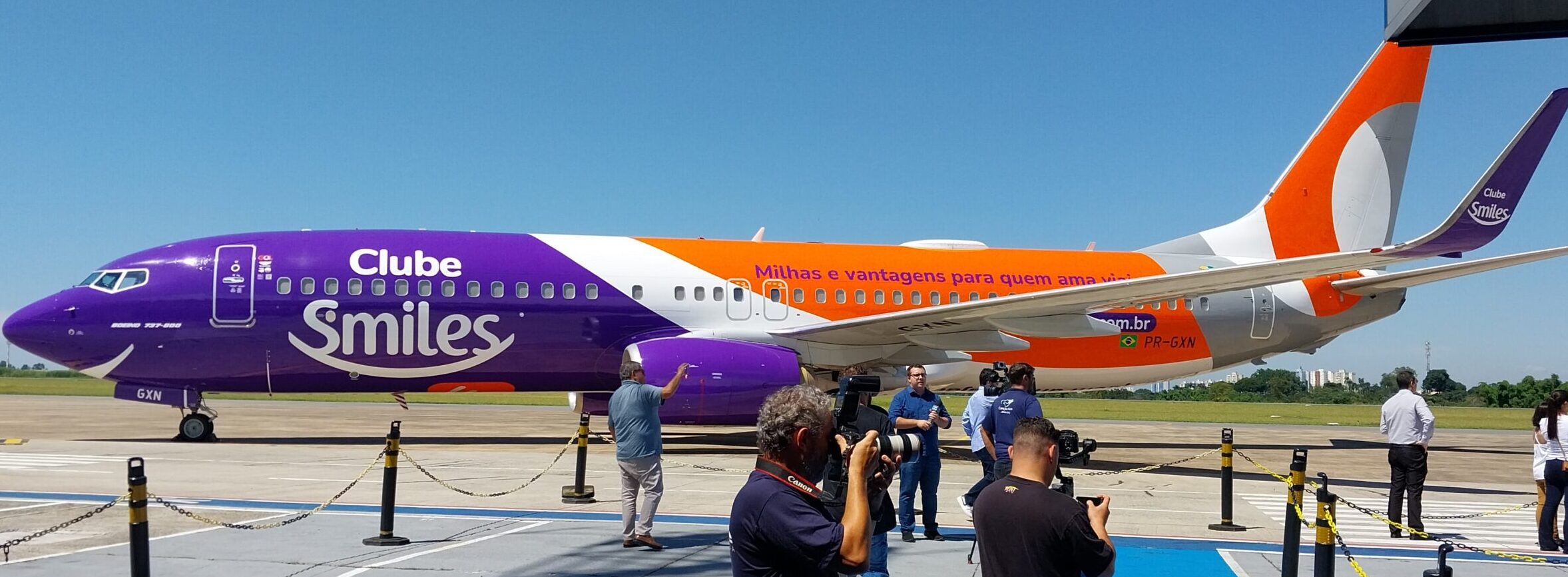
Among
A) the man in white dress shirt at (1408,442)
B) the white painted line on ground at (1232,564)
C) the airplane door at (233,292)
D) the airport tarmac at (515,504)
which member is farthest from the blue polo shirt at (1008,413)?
the airplane door at (233,292)

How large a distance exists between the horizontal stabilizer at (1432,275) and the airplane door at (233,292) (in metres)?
18.0

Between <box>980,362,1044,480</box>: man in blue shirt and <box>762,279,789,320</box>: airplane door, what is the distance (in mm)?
9839

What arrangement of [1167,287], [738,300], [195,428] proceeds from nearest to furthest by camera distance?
[1167,287] < [195,428] < [738,300]

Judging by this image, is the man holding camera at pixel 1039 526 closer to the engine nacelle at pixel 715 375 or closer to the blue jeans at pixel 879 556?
the blue jeans at pixel 879 556

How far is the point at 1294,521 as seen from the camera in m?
6.60

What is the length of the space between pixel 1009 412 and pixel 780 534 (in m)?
5.31

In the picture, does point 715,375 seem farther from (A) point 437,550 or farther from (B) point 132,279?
(A) point 437,550

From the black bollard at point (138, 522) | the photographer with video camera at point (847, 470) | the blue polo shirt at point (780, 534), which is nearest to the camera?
the blue polo shirt at point (780, 534)

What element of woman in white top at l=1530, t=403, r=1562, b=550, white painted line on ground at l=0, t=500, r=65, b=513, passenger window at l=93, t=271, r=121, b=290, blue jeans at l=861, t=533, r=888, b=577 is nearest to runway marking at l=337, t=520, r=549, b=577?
blue jeans at l=861, t=533, r=888, b=577

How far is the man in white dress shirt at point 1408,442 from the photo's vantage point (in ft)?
32.3

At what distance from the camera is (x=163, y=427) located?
22953mm

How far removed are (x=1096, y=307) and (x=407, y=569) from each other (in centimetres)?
1268

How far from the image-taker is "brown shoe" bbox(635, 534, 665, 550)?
7.99m

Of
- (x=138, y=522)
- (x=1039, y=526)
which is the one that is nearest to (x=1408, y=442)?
(x=1039, y=526)
